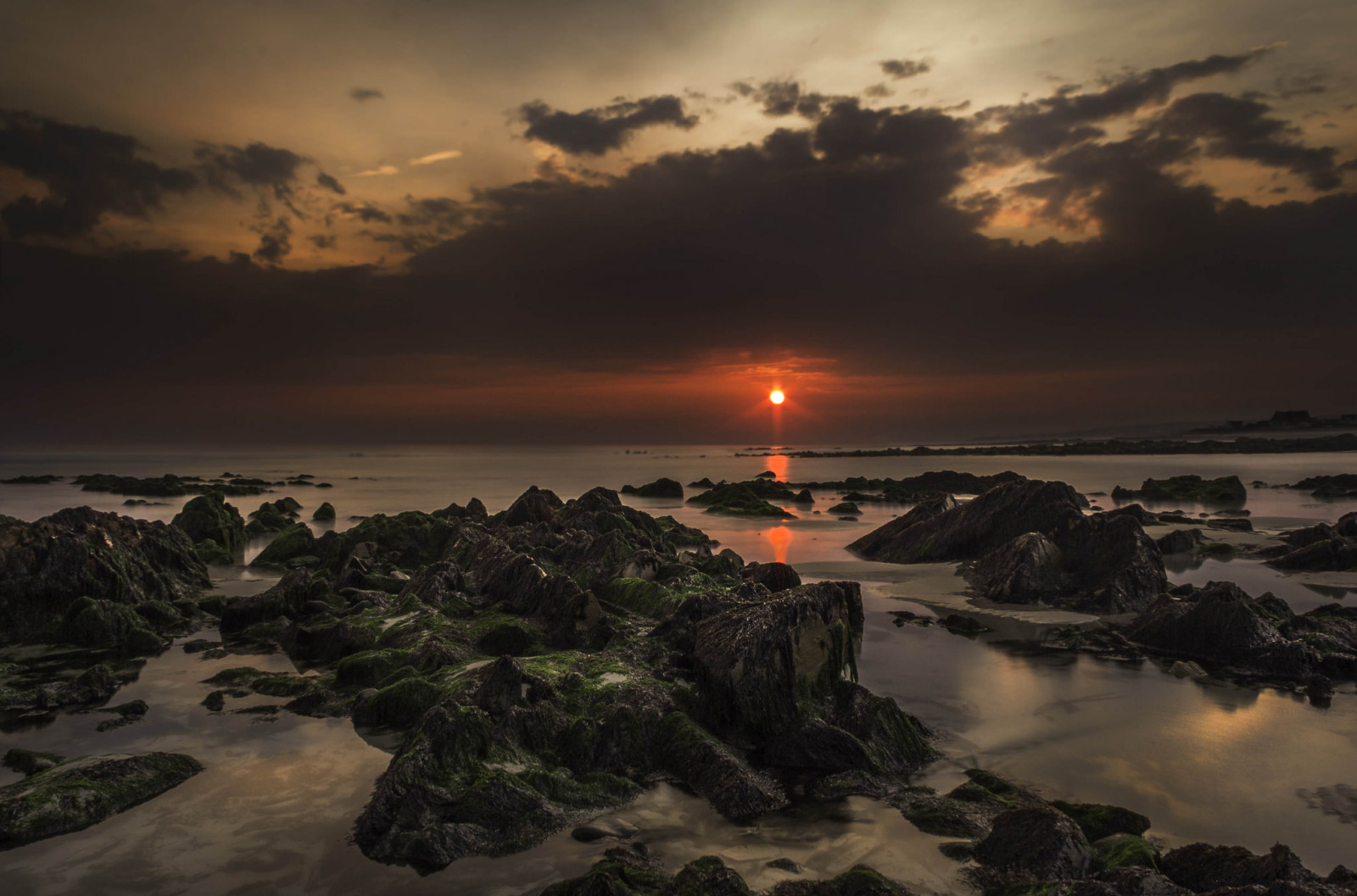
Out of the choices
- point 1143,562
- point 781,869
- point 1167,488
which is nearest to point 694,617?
point 781,869

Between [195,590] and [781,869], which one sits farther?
[195,590]

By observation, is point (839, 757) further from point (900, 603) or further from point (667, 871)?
point (900, 603)

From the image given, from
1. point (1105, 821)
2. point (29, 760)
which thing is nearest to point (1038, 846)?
point (1105, 821)

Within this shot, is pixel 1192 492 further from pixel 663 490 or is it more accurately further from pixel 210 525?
pixel 210 525

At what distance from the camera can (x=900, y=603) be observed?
591 inches

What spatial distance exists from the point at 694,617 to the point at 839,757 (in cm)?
415

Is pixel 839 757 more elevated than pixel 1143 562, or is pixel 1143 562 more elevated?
pixel 1143 562

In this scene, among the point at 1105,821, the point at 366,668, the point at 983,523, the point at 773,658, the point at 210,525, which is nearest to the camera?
the point at 1105,821

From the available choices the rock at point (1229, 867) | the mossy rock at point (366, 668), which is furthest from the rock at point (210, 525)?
the rock at point (1229, 867)

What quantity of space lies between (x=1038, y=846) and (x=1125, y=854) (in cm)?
57

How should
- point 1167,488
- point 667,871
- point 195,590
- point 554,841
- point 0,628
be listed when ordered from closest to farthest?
point 667,871
point 554,841
point 0,628
point 195,590
point 1167,488

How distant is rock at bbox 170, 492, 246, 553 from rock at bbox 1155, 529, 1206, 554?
2763 cm

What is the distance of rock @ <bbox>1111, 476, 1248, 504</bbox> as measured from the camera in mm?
37156

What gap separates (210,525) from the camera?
22828 mm
